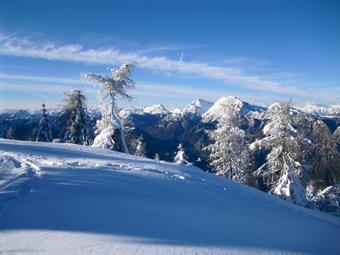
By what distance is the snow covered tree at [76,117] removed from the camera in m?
37.6

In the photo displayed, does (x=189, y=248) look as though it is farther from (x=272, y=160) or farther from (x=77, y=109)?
(x=77, y=109)

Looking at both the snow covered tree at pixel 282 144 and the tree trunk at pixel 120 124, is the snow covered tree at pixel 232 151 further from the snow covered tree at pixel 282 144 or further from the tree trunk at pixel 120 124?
the tree trunk at pixel 120 124

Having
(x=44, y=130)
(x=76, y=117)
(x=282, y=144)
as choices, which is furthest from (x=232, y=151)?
(x=44, y=130)

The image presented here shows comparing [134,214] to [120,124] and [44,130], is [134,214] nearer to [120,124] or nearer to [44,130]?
[120,124]

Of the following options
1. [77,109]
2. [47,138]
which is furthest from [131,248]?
[47,138]

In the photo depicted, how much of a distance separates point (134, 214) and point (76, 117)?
29.7m

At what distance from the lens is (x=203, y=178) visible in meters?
15.7

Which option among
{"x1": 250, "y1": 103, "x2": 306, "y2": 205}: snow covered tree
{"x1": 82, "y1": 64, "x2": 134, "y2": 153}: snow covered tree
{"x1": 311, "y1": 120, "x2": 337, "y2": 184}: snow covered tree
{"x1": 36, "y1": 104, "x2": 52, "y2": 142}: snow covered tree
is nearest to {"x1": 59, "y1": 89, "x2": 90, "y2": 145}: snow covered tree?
{"x1": 36, "y1": 104, "x2": 52, "y2": 142}: snow covered tree

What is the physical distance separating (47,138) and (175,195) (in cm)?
3140

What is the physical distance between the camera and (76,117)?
37531mm

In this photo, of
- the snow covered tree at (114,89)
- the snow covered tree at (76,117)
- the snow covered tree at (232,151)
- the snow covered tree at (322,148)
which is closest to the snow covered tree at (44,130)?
the snow covered tree at (76,117)

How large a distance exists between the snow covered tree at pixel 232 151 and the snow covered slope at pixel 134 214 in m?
16.9

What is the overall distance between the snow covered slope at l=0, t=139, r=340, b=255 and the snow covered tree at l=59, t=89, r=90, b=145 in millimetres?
22202

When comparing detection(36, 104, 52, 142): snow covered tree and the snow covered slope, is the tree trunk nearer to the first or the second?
the snow covered slope
